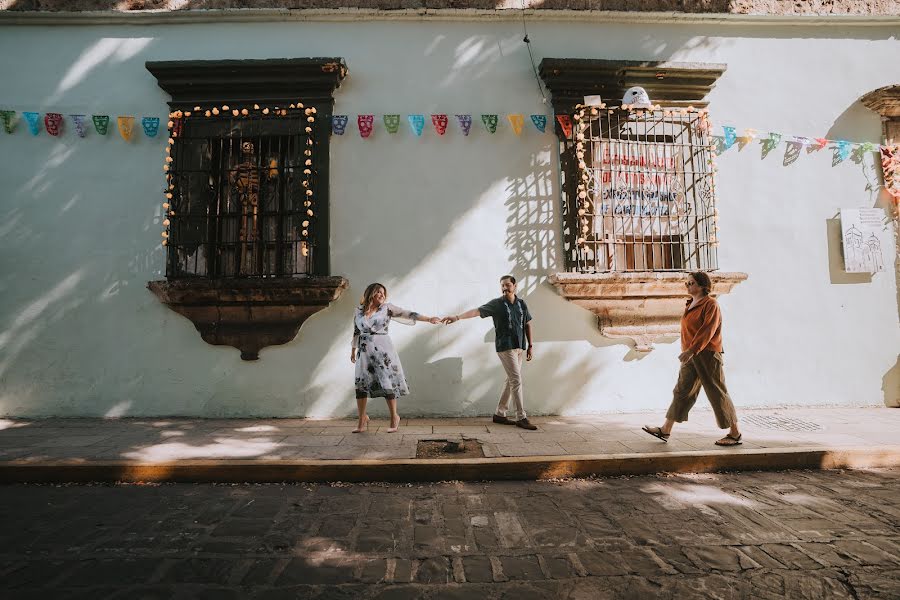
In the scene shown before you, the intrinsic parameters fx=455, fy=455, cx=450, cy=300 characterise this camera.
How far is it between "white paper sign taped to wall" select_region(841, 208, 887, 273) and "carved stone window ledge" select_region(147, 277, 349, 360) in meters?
6.81

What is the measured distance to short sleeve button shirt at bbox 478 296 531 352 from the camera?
5.37m

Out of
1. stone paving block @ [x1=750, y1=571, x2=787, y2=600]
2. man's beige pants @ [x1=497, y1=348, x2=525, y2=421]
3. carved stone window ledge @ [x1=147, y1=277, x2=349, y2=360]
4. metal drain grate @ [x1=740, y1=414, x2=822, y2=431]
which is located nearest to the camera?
stone paving block @ [x1=750, y1=571, x2=787, y2=600]

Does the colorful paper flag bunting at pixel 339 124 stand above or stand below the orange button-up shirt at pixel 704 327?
above

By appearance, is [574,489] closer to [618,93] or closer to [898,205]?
[618,93]

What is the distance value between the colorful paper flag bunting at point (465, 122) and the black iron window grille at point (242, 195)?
1.94m

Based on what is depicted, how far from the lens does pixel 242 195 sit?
6.14 metres

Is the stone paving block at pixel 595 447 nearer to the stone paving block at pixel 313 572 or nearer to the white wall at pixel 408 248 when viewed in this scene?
the white wall at pixel 408 248

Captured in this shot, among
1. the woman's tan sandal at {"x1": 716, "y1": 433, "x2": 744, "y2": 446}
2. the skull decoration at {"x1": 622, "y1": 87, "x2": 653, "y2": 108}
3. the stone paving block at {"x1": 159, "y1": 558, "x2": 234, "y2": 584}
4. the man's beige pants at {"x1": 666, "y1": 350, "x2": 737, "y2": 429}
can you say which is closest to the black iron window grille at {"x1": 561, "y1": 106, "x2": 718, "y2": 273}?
the skull decoration at {"x1": 622, "y1": 87, "x2": 653, "y2": 108}

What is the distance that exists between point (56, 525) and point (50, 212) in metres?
4.74

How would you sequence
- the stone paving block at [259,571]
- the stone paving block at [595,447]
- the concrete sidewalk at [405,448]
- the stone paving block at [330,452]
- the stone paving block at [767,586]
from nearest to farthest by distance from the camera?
the stone paving block at [767,586], the stone paving block at [259,571], the concrete sidewalk at [405,448], the stone paving block at [330,452], the stone paving block at [595,447]

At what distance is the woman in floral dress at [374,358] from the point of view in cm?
510

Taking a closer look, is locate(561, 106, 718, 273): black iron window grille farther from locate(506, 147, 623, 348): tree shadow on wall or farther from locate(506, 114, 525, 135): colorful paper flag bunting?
locate(506, 114, 525, 135): colorful paper flag bunting

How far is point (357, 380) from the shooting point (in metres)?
5.14

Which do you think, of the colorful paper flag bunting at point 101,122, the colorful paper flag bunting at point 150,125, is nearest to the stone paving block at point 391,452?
the colorful paper flag bunting at point 150,125
